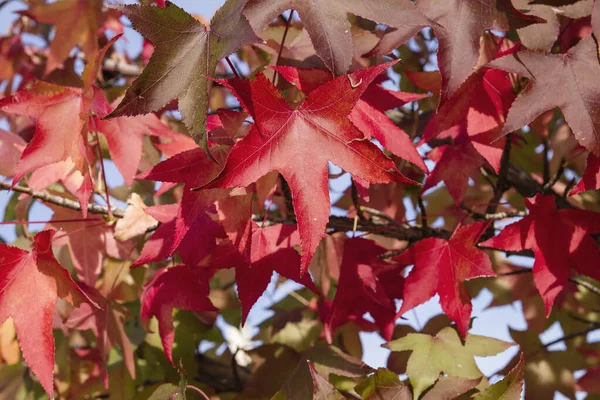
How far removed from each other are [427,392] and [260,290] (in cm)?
33

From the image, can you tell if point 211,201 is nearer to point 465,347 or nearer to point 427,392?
point 427,392

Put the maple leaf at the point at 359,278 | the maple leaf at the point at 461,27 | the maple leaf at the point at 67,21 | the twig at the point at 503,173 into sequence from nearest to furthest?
the maple leaf at the point at 461,27 < the maple leaf at the point at 359,278 < the twig at the point at 503,173 < the maple leaf at the point at 67,21

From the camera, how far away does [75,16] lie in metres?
1.72

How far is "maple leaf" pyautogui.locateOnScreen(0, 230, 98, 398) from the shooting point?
0.99 meters

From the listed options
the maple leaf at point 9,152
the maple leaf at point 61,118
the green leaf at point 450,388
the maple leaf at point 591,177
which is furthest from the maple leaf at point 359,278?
the maple leaf at point 9,152

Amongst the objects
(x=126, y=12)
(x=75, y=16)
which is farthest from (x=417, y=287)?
(x=75, y=16)

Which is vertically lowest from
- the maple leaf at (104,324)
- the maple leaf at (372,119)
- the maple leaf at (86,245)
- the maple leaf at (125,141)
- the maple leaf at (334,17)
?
the maple leaf at (104,324)

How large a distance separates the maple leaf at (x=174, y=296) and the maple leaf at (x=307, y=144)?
40cm

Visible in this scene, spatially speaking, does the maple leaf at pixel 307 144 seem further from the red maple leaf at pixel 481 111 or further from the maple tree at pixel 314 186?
the red maple leaf at pixel 481 111

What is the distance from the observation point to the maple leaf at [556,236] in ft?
3.62

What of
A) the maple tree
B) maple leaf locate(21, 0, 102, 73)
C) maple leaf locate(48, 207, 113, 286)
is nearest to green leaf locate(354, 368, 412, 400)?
the maple tree

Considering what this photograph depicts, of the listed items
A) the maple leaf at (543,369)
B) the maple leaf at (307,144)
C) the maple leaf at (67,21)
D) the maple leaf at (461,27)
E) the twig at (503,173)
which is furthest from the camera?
the maple leaf at (67,21)

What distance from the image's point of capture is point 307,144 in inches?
34.2

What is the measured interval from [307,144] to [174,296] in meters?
0.49
